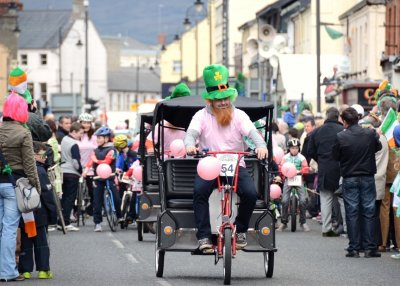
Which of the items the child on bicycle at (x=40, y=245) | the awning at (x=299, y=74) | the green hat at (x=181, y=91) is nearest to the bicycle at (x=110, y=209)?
the green hat at (x=181, y=91)

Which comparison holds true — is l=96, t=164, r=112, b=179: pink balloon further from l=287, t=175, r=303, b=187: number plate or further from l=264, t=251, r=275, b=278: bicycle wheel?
l=264, t=251, r=275, b=278: bicycle wheel

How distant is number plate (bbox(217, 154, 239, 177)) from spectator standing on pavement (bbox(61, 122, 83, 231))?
12.1 m

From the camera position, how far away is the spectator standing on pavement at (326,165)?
23984 mm

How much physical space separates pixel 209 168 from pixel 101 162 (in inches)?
508

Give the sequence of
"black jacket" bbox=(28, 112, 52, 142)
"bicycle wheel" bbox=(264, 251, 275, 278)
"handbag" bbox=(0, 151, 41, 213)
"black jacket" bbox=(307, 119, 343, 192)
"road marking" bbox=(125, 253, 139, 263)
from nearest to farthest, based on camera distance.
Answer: "handbag" bbox=(0, 151, 41, 213), "bicycle wheel" bbox=(264, 251, 275, 278), "black jacket" bbox=(28, 112, 52, 142), "road marking" bbox=(125, 253, 139, 263), "black jacket" bbox=(307, 119, 343, 192)

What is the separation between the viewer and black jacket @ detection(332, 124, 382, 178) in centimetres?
1953

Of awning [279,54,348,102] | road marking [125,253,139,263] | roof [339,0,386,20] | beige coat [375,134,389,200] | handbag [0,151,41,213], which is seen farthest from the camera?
roof [339,0,386,20]

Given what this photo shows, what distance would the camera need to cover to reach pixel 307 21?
79.5 meters

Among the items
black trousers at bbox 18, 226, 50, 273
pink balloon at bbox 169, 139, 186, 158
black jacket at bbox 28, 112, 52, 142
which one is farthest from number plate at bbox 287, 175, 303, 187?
black trousers at bbox 18, 226, 50, 273

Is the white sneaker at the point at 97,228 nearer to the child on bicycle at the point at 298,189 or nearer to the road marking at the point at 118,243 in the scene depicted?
the road marking at the point at 118,243

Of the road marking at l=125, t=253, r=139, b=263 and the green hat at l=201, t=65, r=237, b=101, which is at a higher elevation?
the green hat at l=201, t=65, r=237, b=101

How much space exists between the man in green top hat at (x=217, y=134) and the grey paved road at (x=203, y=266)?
691 mm

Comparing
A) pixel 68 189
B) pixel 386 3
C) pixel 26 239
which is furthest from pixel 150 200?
pixel 386 3

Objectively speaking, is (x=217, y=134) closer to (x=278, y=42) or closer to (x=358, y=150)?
(x=358, y=150)
